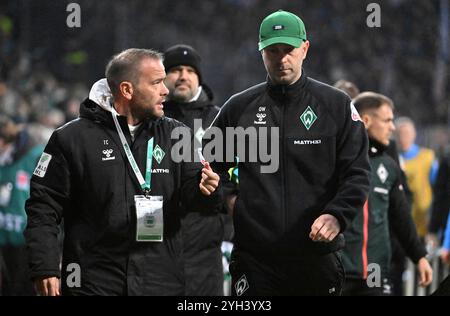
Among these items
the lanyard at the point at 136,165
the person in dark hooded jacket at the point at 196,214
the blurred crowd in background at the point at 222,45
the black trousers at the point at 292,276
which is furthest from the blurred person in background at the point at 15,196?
the blurred crowd in background at the point at 222,45

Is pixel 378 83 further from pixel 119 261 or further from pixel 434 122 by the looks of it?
pixel 119 261

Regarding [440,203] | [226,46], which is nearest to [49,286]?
[440,203]

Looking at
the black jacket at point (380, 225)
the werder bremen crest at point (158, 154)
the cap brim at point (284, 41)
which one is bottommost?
the black jacket at point (380, 225)

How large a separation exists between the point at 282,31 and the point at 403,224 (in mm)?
2416

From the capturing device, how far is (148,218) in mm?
4902

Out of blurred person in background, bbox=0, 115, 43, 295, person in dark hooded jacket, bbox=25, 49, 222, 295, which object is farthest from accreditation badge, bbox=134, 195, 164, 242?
blurred person in background, bbox=0, 115, 43, 295

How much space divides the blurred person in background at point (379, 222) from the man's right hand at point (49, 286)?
2.38 m

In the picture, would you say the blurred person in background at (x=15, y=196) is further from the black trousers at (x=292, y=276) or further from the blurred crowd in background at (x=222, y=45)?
the blurred crowd in background at (x=222, y=45)

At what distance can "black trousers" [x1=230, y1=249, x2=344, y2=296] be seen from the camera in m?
5.05

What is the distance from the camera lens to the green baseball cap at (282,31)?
202 inches

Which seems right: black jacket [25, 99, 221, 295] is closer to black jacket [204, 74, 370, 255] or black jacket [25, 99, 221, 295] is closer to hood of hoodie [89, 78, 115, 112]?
hood of hoodie [89, 78, 115, 112]

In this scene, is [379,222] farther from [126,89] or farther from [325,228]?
[126,89]

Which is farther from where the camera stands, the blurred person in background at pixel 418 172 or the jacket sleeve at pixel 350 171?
the blurred person in background at pixel 418 172
